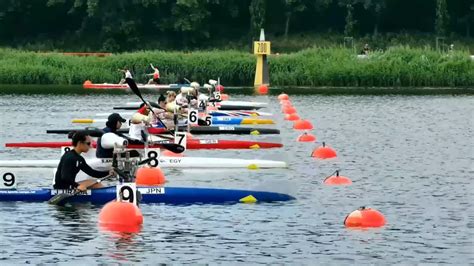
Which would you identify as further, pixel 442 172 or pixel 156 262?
pixel 442 172

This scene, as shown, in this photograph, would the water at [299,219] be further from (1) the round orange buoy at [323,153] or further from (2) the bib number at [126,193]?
(2) the bib number at [126,193]

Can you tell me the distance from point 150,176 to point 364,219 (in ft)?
20.8

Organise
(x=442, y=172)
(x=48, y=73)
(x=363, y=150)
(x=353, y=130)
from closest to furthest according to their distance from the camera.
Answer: (x=442, y=172) < (x=363, y=150) < (x=353, y=130) < (x=48, y=73)

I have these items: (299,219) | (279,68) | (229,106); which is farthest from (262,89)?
(299,219)

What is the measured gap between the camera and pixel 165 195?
85.1 ft

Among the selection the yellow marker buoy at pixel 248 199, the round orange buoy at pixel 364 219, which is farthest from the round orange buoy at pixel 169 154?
the round orange buoy at pixel 364 219

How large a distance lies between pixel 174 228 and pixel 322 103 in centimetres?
3655

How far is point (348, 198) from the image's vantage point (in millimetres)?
27547

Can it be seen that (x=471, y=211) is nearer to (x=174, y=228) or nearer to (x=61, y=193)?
(x=174, y=228)

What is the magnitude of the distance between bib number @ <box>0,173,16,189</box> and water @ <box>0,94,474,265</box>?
0.51 meters

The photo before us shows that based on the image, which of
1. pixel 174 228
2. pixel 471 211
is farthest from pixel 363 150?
pixel 174 228

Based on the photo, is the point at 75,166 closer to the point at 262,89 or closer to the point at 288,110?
the point at 288,110

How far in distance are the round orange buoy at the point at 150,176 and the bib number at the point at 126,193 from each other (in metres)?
4.56

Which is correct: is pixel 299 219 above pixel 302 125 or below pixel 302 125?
below
